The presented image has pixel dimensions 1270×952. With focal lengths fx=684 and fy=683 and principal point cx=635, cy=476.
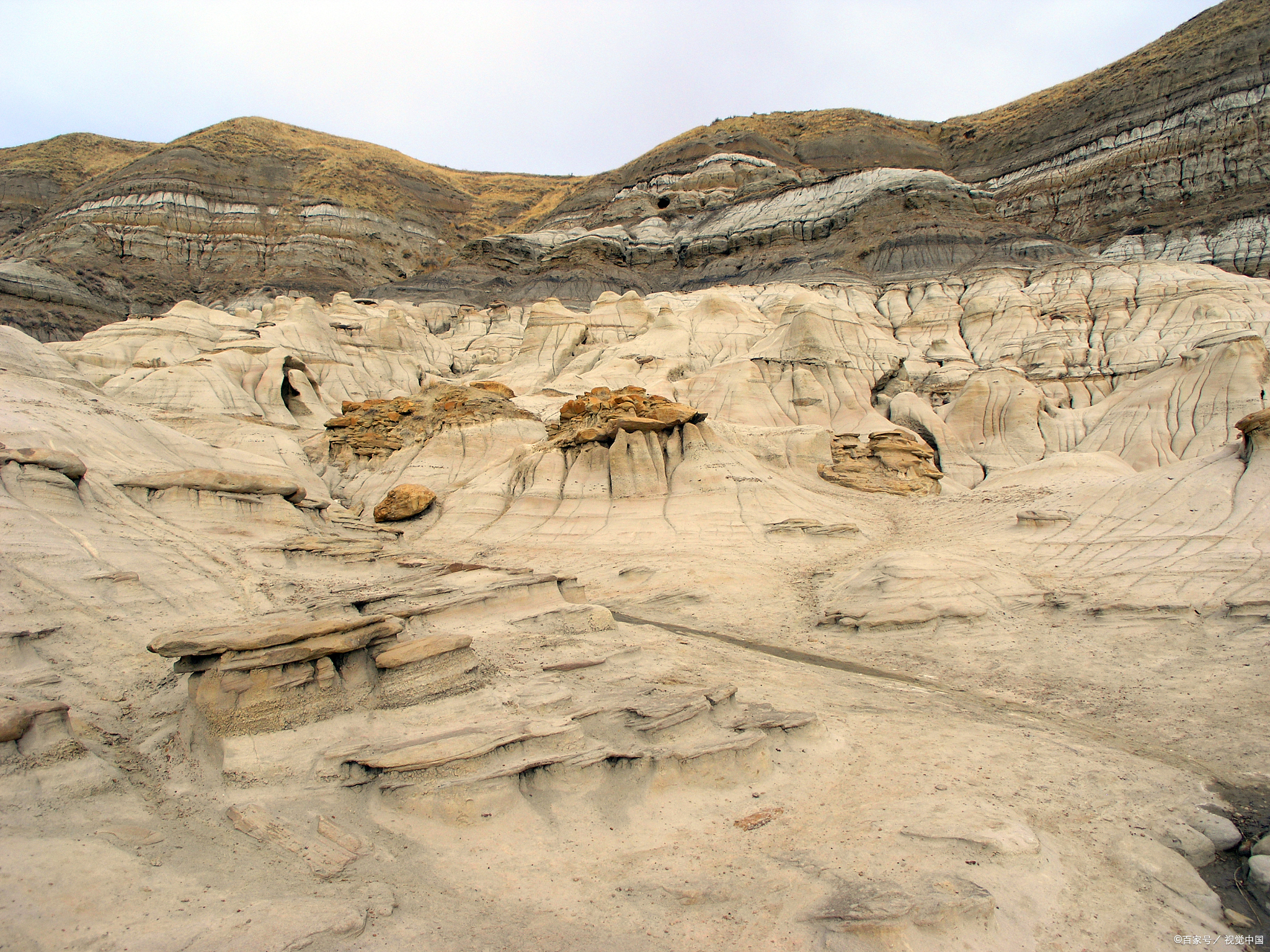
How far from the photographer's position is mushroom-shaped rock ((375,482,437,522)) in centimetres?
1541

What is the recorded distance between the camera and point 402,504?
15438mm

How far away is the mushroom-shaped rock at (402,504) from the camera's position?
50.5 feet

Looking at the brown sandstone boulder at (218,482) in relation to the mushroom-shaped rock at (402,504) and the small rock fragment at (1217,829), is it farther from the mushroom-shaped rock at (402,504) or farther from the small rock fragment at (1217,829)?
the small rock fragment at (1217,829)

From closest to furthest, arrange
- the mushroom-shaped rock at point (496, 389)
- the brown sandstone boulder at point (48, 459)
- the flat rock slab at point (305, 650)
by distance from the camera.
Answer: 1. the flat rock slab at point (305, 650)
2. the brown sandstone boulder at point (48, 459)
3. the mushroom-shaped rock at point (496, 389)

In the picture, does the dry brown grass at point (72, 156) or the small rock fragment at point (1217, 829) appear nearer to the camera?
the small rock fragment at point (1217, 829)

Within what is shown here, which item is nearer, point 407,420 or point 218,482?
point 218,482

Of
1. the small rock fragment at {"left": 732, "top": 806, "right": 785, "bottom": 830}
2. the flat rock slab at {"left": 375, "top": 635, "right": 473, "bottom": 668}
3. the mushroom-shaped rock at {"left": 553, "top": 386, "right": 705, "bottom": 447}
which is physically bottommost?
the small rock fragment at {"left": 732, "top": 806, "right": 785, "bottom": 830}

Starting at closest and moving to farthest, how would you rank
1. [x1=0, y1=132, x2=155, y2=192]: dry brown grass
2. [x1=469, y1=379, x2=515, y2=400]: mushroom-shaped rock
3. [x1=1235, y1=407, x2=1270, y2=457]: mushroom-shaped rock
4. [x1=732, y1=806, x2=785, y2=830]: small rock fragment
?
[x1=732, y1=806, x2=785, y2=830]: small rock fragment
[x1=1235, y1=407, x2=1270, y2=457]: mushroom-shaped rock
[x1=469, y1=379, x2=515, y2=400]: mushroom-shaped rock
[x1=0, y1=132, x2=155, y2=192]: dry brown grass

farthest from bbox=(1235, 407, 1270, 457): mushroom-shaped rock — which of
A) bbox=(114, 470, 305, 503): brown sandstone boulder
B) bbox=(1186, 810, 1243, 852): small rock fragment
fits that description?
bbox=(114, 470, 305, 503): brown sandstone boulder

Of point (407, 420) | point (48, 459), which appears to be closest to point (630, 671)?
point (48, 459)

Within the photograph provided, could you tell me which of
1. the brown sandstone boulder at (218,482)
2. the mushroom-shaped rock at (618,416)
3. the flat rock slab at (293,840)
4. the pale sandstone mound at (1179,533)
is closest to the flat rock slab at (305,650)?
the flat rock slab at (293,840)

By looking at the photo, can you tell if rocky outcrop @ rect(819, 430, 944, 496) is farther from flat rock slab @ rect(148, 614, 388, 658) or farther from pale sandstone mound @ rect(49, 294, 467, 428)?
pale sandstone mound @ rect(49, 294, 467, 428)

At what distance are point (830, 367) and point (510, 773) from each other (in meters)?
21.9

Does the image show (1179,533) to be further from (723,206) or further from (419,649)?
(723,206)
